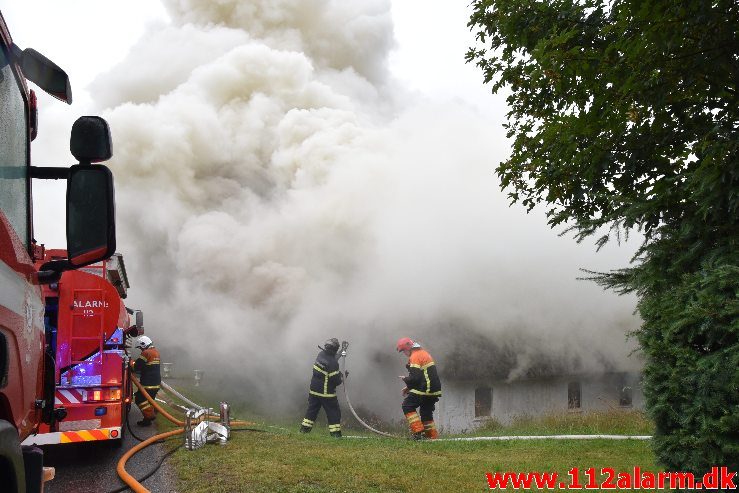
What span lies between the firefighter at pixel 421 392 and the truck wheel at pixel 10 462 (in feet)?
24.0

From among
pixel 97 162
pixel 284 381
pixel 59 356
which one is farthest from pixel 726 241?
pixel 284 381

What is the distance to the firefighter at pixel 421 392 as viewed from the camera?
8766 mm

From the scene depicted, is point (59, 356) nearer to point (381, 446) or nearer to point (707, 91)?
point (381, 446)

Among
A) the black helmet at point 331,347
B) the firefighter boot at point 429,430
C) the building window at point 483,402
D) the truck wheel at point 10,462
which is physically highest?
the truck wheel at point 10,462

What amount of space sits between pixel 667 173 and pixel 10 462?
4.47 metres

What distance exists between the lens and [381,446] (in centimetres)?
747

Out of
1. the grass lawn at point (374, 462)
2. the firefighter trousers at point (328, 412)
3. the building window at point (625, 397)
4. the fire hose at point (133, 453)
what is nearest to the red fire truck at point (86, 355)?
the fire hose at point (133, 453)

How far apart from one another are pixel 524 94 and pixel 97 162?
16.3 feet

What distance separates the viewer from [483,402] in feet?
43.5

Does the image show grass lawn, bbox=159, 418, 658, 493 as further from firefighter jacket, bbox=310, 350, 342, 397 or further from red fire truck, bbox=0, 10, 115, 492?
red fire truck, bbox=0, 10, 115, 492

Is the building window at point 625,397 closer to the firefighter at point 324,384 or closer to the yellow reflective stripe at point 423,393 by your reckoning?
the yellow reflective stripe at point 423,393

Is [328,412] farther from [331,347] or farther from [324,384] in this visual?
[331,347]

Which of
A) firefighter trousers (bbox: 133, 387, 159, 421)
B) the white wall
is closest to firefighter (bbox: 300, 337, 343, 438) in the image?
firefighter trousers (bbox: 133, 387, 159, 421)

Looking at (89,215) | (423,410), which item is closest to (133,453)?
(423,410)
